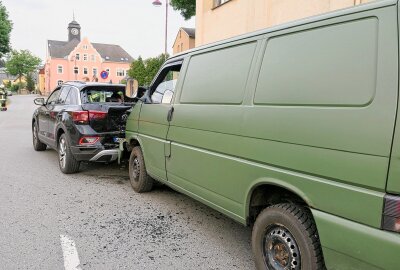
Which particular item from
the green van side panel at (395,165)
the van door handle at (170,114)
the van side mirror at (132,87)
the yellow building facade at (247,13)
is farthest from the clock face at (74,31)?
the green van side panel at (395,165)

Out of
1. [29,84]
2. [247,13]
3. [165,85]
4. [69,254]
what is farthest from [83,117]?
[29,84]

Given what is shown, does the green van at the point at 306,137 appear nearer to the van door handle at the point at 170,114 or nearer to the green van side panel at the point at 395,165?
the green van side panel at the point at 395,165

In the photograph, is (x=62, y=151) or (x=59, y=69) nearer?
(x=62, y=151)

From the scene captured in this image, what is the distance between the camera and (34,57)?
86.4 metres

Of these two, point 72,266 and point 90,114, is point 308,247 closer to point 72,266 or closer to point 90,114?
point 72,266

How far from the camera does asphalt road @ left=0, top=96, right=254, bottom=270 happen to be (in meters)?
3.49

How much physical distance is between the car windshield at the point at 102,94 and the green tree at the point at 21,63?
282 ft

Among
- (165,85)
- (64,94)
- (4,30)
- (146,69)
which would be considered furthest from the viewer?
Answer: (4,30)

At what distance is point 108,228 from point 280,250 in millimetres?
2172

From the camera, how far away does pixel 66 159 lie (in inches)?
262

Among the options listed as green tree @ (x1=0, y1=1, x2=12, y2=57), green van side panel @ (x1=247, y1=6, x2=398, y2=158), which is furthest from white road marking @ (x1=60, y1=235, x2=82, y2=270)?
green tree @ (x1=0, y1=1, x2=12, y2=57)

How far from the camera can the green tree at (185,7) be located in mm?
25766

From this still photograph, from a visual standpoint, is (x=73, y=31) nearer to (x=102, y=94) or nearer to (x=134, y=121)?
(x=102, y=94)

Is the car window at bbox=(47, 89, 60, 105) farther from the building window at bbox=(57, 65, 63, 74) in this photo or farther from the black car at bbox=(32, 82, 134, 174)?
the building window at bbox=(57, 65, 63, 74)
